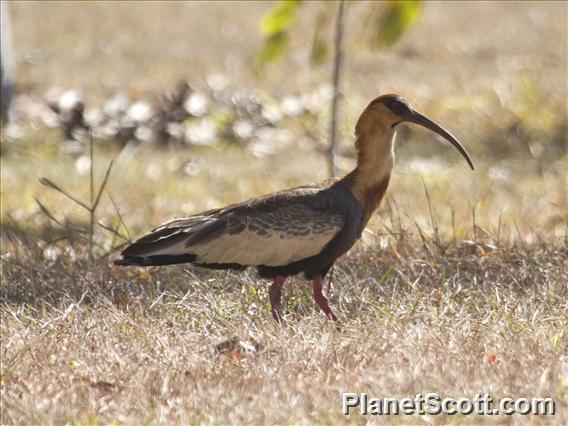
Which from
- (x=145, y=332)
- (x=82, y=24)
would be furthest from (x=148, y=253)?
(x=82, y=24)

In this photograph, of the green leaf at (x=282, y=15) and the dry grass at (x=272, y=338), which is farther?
the green leaf at (x=282, y=15)

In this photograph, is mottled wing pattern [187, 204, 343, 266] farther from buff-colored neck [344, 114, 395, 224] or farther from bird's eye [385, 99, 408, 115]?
bird's eye [385, 99, 408, 115]

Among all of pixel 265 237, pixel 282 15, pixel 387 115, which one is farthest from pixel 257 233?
pixel 282 15

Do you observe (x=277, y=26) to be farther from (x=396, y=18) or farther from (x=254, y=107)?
(x=254, y=107)

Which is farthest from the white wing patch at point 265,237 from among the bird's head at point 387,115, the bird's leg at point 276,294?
the bird's head at point 387,115

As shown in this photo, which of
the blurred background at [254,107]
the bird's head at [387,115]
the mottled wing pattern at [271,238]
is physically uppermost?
the bird's head at [387,115]

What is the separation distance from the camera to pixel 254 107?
554 inches

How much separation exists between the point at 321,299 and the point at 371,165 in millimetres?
798

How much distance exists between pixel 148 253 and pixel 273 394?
1.81m

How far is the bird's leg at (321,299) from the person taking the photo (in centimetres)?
590

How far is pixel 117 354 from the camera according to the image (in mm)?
5074

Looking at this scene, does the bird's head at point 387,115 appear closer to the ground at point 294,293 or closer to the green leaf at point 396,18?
the ground at point 294,293

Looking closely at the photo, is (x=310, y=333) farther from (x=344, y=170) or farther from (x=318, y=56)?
(x=344, y=170)

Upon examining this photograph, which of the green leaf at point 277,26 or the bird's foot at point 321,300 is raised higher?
the green leaf at point 277,26
